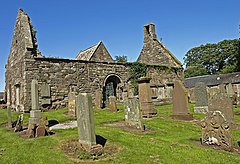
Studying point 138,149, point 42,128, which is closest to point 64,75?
point 42,128

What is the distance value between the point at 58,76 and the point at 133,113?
9.12 metres

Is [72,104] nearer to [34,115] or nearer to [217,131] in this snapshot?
[34,115]

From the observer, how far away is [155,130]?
8320mm

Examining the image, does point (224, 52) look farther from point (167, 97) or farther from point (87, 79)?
point (87, 79)

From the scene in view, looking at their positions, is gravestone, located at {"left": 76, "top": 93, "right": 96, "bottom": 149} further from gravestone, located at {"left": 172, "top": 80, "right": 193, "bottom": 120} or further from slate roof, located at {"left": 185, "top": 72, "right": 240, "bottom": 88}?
slate roof, located at {"left": 185, "top": 72, "right": 240, "bottom": 88}

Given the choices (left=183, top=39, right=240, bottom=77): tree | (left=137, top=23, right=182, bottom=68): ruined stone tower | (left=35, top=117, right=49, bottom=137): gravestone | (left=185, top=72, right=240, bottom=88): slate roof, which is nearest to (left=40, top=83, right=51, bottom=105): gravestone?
(left=35, top=117, right=49, bottom=137): gravestone

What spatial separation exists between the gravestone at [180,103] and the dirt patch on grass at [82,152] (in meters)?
5.38

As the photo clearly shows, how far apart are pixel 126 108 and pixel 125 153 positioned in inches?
146

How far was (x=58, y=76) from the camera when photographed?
16.0 meters

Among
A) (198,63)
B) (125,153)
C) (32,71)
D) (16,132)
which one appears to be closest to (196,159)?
(125,153)

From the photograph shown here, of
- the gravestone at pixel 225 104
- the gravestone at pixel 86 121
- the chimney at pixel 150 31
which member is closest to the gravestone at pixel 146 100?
the gravestone at pixel 225 104

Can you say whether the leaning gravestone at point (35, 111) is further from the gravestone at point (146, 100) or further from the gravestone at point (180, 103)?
the gravestone at point (180, 103)

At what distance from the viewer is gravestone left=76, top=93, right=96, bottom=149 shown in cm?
549

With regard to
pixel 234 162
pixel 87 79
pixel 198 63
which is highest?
pixel 198 63
